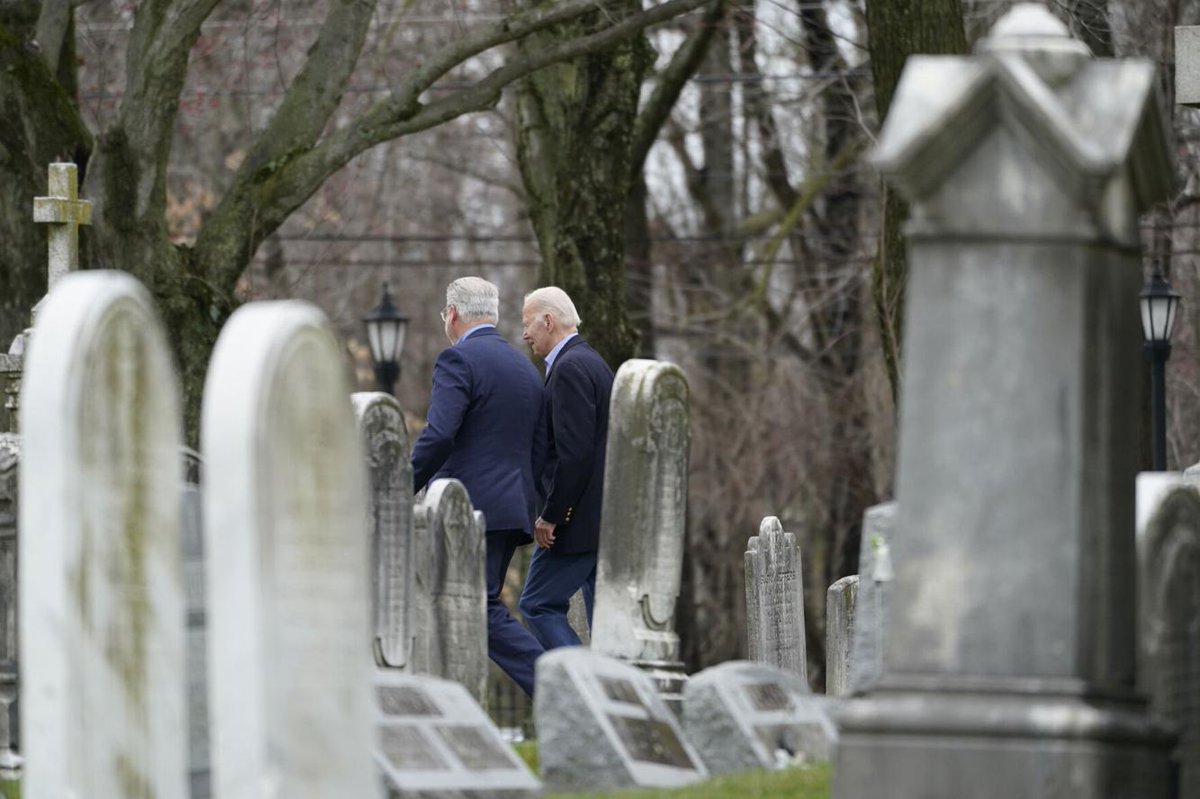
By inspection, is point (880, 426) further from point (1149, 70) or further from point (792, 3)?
point (1149, 70)

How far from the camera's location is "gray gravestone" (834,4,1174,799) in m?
6.79

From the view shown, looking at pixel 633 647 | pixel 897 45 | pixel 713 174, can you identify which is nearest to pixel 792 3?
pixel 713 174

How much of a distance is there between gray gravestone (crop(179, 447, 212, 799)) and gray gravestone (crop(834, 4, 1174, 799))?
75.4 inches

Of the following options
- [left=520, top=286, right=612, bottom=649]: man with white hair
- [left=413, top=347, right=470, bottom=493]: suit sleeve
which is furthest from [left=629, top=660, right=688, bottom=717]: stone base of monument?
[left=413, top=347, right=470, bottom=493]: suit sleeve

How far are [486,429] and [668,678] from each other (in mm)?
1438

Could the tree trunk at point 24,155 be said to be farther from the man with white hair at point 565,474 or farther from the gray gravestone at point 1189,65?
Answer: the gray gravestone at point 1189,65

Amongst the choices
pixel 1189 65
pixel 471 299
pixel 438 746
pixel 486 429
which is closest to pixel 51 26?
pixel 471 299

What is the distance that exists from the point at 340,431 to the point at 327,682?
1.92 ft

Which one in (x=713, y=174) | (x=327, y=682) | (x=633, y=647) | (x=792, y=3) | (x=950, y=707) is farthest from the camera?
(x=713, y=174)

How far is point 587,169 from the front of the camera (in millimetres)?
18891

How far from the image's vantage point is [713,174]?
95.1 ft

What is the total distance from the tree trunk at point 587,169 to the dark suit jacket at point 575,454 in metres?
6.86

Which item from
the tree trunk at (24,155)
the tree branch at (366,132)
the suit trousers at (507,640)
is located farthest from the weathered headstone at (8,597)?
the tree branch at (366,132)

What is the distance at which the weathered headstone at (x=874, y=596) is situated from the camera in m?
8.35
